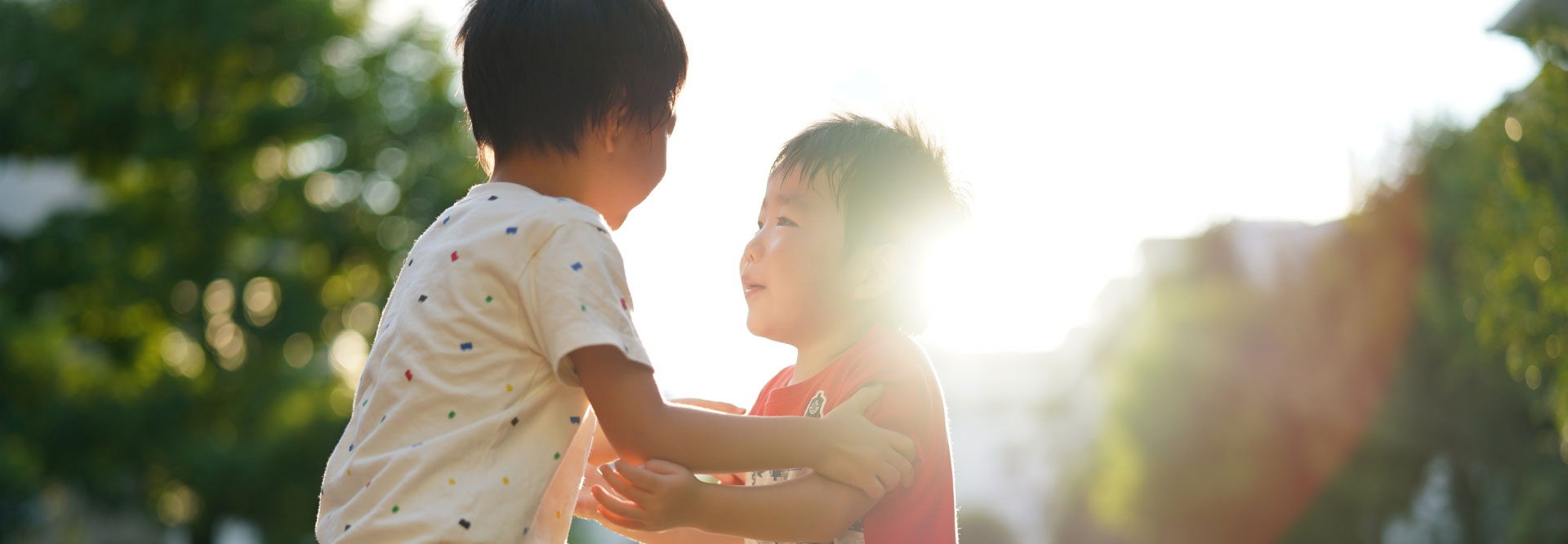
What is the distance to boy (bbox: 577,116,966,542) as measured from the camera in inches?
81.4

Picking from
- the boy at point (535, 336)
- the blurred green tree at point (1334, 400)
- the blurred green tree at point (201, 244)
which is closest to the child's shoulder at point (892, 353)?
the boy at point (535, 336)

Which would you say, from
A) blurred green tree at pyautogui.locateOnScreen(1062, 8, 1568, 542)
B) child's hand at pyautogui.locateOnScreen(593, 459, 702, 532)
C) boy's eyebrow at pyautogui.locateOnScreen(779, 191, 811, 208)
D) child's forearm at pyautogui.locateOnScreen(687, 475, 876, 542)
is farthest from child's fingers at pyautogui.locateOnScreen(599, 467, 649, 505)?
blurred green tree at pyautogui.locateOnScreen(1062, 8, 1568, 542)

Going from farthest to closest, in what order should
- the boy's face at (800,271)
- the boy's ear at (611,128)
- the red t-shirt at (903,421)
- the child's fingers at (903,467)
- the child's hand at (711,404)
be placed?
the child's hand at (711,404) → the boy's face at (800,271) → the red t-shirt at (903,421) → the child's fingers at (903,467) → the boy's ear at (611,128)

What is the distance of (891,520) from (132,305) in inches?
563

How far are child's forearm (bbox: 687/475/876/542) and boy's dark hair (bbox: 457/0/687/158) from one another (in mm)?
583

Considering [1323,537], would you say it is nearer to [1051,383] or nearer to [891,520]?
[1051,383]

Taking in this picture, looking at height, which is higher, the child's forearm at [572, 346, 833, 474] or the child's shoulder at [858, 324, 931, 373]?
Answer: the child's shoulder at [858, 324, 931, 373]

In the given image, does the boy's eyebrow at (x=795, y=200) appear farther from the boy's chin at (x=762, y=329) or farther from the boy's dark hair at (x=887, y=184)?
the boy's chin at (x=762, y=329)

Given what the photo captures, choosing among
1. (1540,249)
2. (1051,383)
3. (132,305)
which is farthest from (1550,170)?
(1051,383)

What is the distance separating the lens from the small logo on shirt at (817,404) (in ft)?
7.23

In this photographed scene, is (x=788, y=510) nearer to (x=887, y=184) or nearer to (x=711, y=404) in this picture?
(x=711, y=404)

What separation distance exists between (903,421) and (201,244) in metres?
14.2

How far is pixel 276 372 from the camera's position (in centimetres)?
1387

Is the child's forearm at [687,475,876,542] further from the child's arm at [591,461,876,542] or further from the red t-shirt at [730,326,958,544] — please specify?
the red t-shirt at [730,326,958,544]
